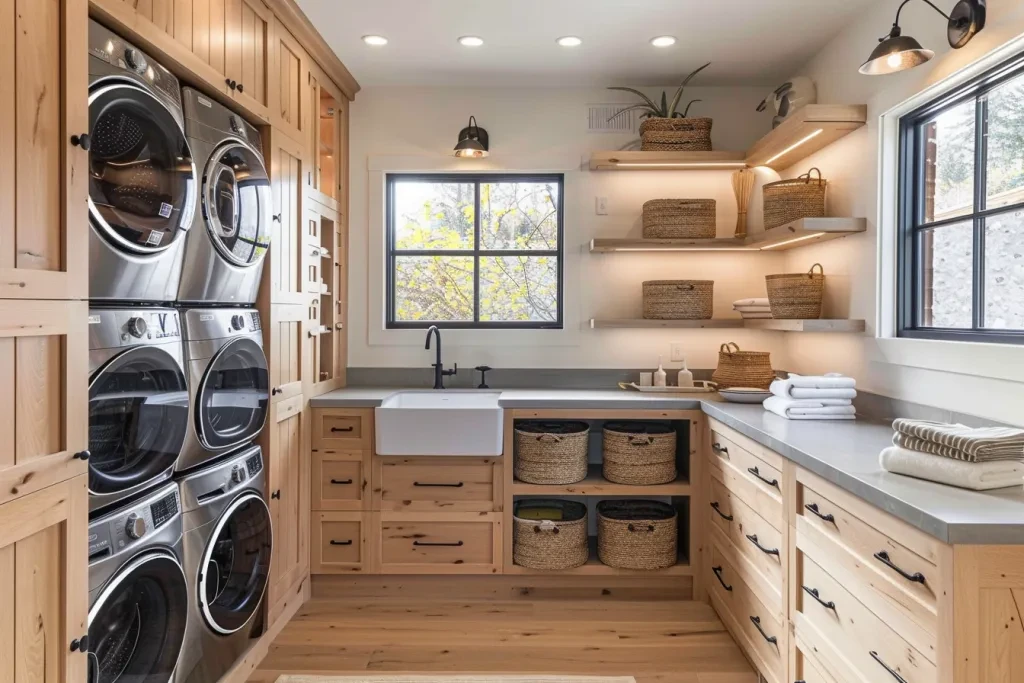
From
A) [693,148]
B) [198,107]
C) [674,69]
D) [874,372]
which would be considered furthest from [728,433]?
[198,107]

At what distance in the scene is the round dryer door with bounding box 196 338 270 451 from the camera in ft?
6.53

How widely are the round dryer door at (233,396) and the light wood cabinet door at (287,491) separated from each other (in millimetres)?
156

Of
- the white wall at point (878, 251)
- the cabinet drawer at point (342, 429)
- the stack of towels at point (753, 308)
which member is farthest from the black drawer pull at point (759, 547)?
the cabinet drawer at point (342, 429)

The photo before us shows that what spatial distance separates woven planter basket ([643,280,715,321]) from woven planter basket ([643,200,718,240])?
0.24 meters

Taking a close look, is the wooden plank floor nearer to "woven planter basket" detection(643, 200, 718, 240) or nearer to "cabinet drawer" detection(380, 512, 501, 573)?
"cabinet drawer" detection(380, 512, 501, 573)

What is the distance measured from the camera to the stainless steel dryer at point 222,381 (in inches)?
75.7

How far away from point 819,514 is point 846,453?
20cm

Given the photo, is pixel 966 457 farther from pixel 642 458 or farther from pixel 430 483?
pixel 430 483

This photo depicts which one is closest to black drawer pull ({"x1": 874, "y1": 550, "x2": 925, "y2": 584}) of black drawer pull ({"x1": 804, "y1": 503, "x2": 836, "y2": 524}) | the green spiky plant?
black drawer pull ({"x1": 804, "y1": 503, "x2": 836, "y2": 524})

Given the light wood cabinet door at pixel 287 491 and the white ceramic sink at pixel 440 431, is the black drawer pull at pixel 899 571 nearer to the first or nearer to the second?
the white ceramic sink at pixel 440 431

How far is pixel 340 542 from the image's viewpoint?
116 inches

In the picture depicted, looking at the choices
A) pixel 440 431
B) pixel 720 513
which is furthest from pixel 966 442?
pixel 440 431

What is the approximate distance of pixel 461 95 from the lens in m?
3.49

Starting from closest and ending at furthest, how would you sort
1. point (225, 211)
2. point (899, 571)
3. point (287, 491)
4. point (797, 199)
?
1. point (899, 571)
2. point (225, 211)
3. point (287, 491)
4. point (797, 199)
